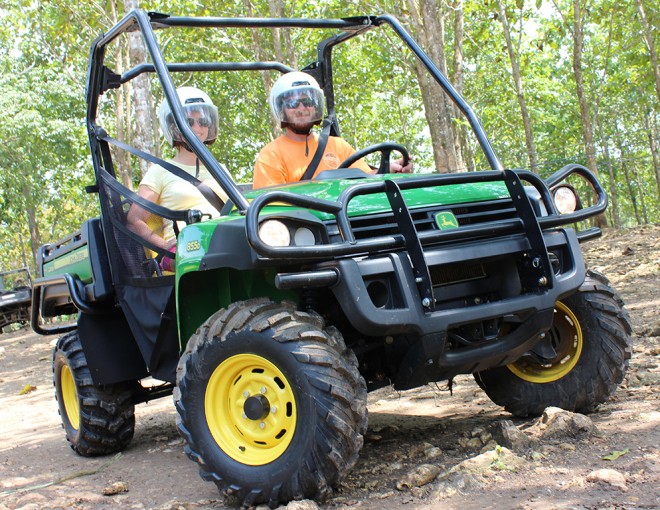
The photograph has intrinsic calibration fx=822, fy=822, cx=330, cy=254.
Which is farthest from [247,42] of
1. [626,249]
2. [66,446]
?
[66,446]

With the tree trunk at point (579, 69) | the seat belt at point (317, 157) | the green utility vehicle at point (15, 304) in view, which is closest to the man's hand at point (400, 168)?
the seat belt at point (317, 157)

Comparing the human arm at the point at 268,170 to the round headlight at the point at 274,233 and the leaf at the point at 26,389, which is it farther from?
the leaf at the point at 26,389

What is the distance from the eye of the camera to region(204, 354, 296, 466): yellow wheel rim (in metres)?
3.54

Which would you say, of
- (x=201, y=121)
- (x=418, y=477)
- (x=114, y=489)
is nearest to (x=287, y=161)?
(x=201, y=121)

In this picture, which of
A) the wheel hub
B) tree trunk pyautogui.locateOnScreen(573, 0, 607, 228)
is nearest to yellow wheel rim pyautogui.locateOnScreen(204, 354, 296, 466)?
the wheel hub

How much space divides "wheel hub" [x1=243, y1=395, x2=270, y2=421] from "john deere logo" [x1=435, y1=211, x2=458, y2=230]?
111 centimetres

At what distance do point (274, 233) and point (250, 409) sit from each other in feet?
2.62

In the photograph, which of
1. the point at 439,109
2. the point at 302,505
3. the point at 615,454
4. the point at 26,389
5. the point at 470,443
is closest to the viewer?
the point at 302,505

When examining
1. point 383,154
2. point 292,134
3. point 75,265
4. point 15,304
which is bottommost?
point 15,304

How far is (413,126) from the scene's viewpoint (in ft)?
145

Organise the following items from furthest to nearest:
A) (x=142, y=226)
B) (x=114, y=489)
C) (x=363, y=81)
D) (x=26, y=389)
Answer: (x=363, y=81), (x=26, y=389), (x=142, y=226), (x=114, y=489)

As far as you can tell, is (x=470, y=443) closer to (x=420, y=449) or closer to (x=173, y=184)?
(x=420, y=449)

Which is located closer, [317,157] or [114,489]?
[114,489]

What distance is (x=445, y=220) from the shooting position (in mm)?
3801
